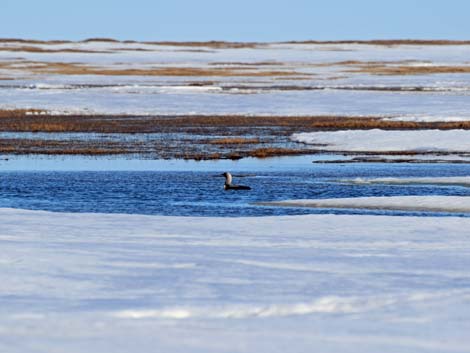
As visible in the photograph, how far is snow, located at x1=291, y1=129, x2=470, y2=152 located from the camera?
2869 cm

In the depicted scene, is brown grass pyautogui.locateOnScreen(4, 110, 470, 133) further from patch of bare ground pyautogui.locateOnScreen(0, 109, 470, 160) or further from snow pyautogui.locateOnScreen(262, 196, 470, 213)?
snow pyautogui.locateOnScreen(262, 196, 470, 213)

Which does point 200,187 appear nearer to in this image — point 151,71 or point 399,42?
point 151,71

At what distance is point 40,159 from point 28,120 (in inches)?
511

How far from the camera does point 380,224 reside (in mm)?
14055

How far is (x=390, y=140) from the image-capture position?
2992 centimetres

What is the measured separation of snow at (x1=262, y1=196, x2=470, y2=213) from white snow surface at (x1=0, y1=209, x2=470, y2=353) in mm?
4183

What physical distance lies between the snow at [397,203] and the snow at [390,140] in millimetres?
10143

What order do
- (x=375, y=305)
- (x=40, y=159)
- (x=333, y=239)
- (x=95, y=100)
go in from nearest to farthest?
(x=375, y=305)
(x=333, y=239)
(x=40, y=159)
(x=95, y=100)

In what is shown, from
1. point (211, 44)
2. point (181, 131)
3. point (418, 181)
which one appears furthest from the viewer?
point (211, 44)

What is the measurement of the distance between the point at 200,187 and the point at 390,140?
9962mm

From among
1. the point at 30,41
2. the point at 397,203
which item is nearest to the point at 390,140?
the point at 397,203

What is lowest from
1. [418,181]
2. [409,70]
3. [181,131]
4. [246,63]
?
[418,181]

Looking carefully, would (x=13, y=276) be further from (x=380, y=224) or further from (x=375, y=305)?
(x=380, y=224)

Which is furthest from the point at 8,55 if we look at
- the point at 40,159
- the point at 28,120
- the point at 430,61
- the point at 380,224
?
the point at 380,224
